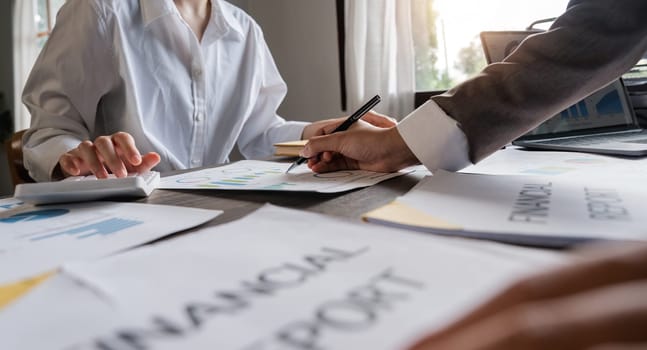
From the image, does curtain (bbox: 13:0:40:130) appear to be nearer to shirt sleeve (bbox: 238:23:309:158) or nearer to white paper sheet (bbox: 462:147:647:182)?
shirt sleeve (bbox: 238:23:309:158)

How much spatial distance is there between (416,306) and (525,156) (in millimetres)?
608

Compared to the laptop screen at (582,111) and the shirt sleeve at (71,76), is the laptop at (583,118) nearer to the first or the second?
the laptop screen at (582,111)

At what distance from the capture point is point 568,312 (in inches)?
4.6

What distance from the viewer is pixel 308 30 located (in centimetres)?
227

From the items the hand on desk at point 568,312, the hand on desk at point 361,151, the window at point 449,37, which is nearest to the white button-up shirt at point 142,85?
the hand on desk at point 361,151

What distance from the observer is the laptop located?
87cm

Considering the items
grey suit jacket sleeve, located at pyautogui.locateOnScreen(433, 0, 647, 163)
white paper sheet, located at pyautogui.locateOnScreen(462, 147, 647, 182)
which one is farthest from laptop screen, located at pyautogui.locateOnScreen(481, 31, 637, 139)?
grey suit jacket sleeve, located at pyautogui.locateOnScreen(433, 0, 647, 163)

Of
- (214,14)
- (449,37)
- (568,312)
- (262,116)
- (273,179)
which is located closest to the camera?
(568,312)

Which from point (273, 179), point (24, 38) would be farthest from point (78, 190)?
point (24, 38)

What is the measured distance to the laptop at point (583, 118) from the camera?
87 centimetres

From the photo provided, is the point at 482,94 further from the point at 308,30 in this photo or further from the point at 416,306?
the point at 308,30

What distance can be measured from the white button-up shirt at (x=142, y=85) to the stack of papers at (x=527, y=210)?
24.9 inches

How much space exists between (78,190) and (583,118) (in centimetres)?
97

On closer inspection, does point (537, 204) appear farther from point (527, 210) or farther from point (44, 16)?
point (44, 16)
